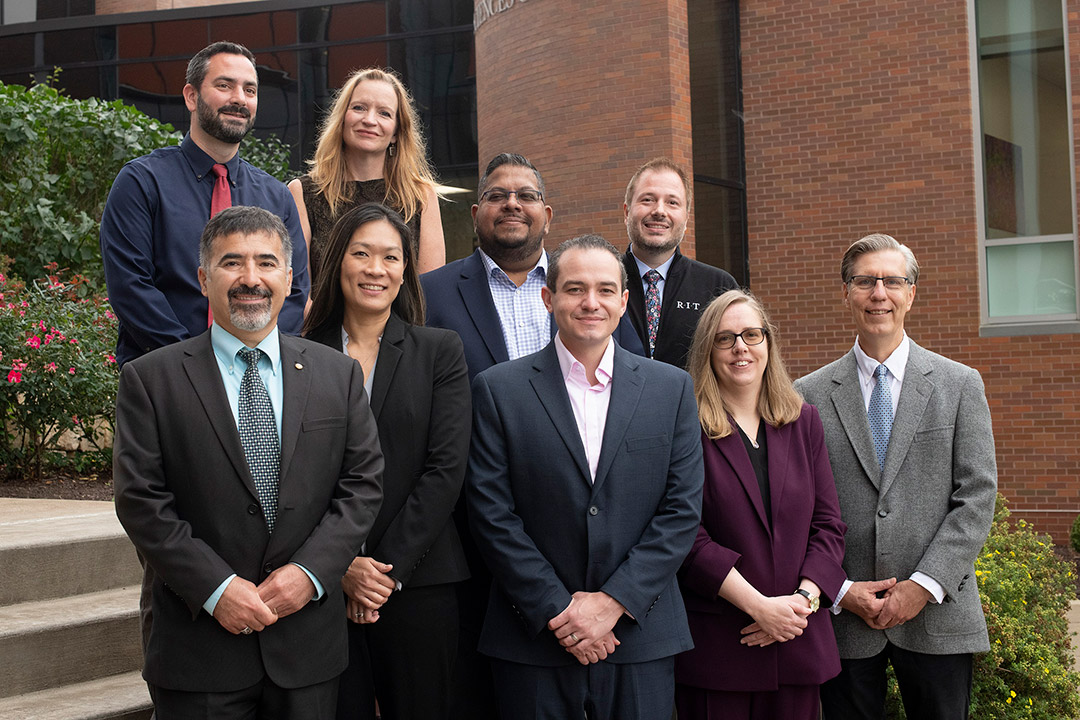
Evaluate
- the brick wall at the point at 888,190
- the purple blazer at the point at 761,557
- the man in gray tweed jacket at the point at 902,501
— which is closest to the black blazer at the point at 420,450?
the purple blazer at the point at 761,557

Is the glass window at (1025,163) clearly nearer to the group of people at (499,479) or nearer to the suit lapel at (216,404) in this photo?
the group of people at (499,479)

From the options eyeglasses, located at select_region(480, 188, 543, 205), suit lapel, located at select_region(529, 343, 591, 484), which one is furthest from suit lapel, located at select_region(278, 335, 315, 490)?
eyeglasses, located at select_region(480, 188, 543, 205)

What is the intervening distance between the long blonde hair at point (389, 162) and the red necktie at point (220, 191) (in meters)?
0.50

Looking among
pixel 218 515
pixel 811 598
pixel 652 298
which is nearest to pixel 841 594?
pixel 811 598

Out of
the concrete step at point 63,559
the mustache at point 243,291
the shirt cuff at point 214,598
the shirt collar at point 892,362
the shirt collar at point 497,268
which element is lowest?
the concrete step at point 63,559

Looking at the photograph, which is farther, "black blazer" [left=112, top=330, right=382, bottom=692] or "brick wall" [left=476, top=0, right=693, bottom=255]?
"brick wall" [left=476, top=0, right=693, bottom=255]

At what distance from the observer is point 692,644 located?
3.38 metres

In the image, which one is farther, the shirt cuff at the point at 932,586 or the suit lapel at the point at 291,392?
the shirt cuff at the point at 932,586

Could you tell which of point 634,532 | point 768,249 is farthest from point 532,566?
point 768,249

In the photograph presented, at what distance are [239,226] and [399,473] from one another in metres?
0.95

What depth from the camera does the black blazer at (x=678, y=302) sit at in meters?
4.36

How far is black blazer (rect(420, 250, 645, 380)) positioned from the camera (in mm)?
3965

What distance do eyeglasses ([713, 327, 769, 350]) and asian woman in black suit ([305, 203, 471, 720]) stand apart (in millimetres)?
945

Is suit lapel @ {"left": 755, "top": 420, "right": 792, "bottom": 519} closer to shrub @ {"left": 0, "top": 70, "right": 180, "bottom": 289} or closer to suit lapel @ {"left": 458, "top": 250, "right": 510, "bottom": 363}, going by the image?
suit lapel @ {"left": 458, "top": 250, "right": 510, "bottom": 363}
